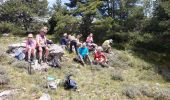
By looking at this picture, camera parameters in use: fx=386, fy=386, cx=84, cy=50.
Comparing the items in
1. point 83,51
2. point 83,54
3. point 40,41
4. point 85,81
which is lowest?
point 85,81

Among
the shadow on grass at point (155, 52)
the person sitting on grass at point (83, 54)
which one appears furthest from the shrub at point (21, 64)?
the shadow on grass at point (155, 52)

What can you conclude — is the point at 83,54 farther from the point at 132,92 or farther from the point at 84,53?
the point at 132,92

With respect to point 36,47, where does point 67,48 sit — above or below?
below

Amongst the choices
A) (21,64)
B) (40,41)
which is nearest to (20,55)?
(21,64)

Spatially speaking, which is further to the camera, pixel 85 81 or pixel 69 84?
pixel 85 81

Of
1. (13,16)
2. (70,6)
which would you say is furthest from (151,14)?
(13,16)

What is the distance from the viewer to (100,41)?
27.6 meters

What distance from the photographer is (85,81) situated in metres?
16.9

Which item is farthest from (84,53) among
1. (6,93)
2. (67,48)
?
(6,93)

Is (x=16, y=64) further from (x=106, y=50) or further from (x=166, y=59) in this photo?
(x=166, y=59)

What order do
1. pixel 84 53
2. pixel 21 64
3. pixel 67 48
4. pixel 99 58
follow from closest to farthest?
pixel 21 64
pixel 84 53
pixel 99 58
pixel 67 48

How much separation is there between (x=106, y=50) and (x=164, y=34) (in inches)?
177

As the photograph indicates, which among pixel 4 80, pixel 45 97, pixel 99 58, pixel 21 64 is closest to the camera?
pixel 45 97

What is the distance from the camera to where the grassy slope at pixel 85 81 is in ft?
48.6
